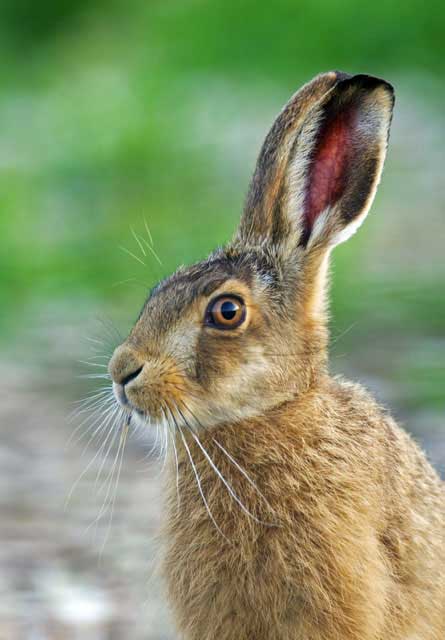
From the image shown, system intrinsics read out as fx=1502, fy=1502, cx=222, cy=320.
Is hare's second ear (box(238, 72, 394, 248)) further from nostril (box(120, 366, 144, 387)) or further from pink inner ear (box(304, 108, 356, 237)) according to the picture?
nostril (box(120, 366, 144, 387))

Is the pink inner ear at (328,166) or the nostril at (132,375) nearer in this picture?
the nostril at (132,375)

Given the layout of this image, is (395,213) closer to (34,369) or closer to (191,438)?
(34,369)

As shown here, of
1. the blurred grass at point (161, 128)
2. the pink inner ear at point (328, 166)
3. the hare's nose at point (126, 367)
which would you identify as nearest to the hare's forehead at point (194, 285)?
the hare's nose at point (126, 367)

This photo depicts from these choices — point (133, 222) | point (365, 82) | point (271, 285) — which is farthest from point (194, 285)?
point (133, 222)

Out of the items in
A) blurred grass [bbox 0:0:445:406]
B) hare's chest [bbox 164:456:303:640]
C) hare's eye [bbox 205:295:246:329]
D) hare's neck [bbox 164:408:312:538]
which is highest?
blurred grass [bbox 0:0:445:406]

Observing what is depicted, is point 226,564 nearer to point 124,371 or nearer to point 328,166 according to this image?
point 124,371

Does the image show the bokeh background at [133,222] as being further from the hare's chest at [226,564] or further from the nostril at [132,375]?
the nostril at [132,375]

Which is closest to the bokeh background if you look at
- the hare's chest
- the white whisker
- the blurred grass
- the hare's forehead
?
the blurred grass
